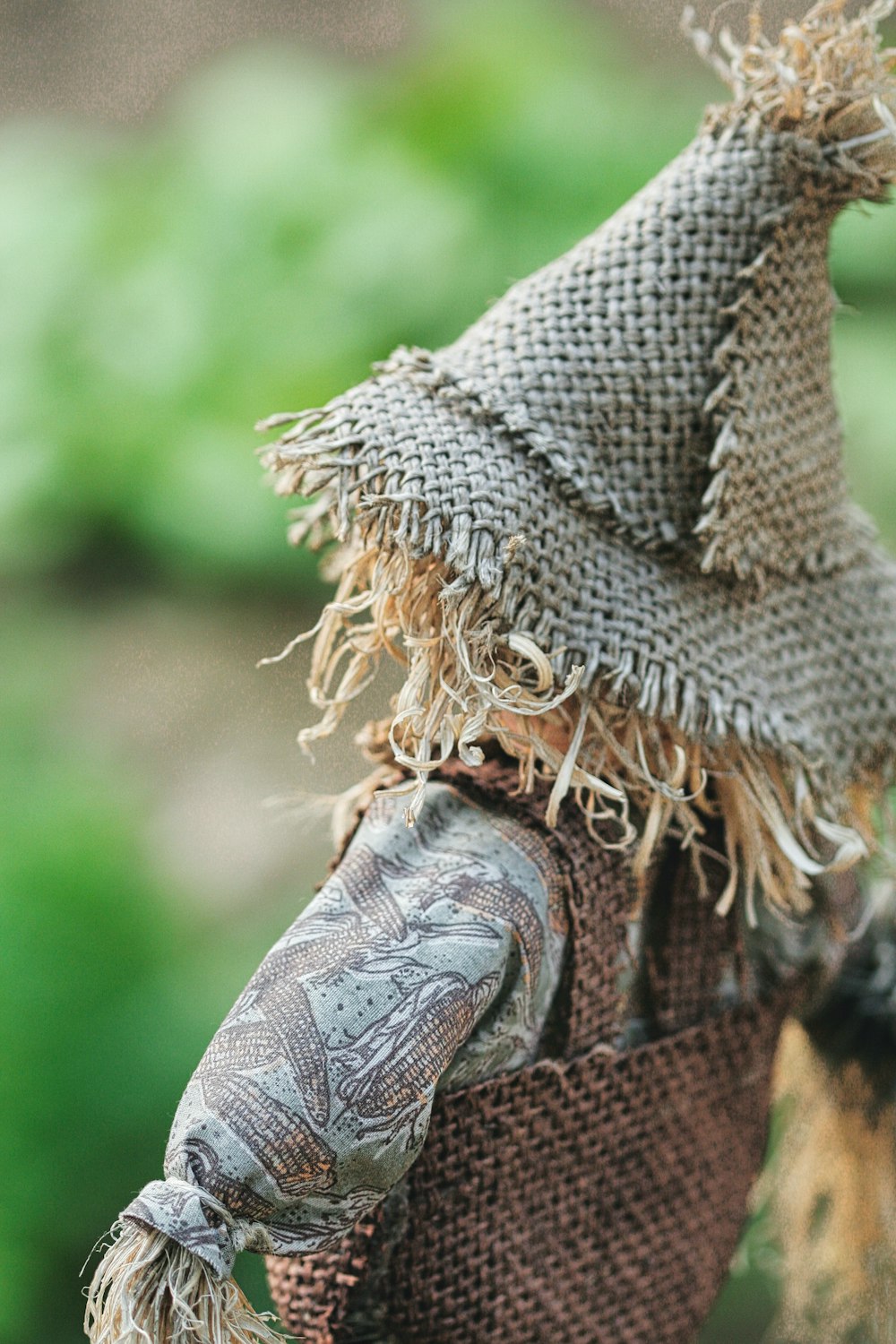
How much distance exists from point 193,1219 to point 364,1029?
3.3 inches

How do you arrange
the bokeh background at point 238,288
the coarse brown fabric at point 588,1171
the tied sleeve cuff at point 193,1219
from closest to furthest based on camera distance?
the tied sleeve cuff at point 193,1219 → the coarse brown fabric at point 588,1171 → the bokeh background at point 238,288

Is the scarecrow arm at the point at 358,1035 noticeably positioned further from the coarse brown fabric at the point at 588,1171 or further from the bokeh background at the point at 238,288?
the bokeh background at the point at 238,288

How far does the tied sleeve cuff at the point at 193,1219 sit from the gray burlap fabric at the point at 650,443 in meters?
0.23

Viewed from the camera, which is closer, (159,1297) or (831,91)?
(159,1297)

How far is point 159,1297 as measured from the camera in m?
0.42

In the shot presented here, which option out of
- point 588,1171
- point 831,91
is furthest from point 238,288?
point 588,1171

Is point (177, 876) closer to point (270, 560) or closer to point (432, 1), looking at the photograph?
point (270, 560)

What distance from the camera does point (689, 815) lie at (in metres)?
0.54

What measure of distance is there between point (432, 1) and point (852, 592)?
129 cm

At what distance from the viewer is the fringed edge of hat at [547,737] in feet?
1.60

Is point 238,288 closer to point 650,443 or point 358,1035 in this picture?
point 650,443

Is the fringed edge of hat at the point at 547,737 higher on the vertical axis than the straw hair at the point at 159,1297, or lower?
higher

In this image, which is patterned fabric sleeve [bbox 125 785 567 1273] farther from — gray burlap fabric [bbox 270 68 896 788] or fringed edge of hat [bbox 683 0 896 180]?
fringed edge of hat [bbox 683 0 896 180]

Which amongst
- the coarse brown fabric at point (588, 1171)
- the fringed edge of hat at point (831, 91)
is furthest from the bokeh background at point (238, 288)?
the fringed edge of hat at point (831, 91)
